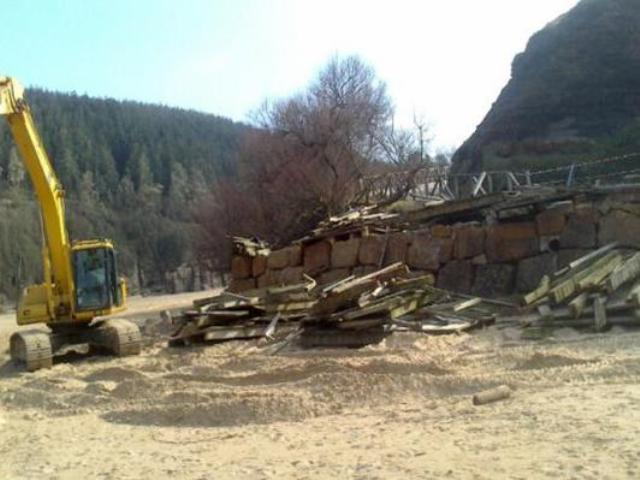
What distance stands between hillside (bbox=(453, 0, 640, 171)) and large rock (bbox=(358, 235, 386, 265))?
828 inches

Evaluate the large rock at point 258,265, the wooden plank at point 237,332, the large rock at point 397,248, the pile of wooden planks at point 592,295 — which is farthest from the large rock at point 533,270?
the large rock at point 258,265

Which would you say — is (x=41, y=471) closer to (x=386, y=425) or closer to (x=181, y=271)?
(x=386, y=425)

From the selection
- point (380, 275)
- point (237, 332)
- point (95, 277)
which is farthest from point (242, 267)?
point (380, 275)

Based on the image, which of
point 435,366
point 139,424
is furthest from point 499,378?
point 139,424

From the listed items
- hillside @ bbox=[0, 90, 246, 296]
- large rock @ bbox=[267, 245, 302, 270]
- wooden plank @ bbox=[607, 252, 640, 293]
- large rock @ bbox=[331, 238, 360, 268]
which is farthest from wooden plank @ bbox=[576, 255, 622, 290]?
hillside @ bbox=[0, 90, 246, 296]

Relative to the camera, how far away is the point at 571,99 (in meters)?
39.8

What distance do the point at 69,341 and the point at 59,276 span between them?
52.2 inches

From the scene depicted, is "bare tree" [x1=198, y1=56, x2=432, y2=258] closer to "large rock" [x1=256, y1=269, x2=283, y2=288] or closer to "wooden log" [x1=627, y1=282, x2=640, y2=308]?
"large rock" [x1=256, y1=269, x2=283, y2=288]

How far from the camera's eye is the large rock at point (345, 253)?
17797 millimetres

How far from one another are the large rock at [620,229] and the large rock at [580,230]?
6.5 inches

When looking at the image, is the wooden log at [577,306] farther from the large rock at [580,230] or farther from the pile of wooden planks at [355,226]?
the pile of wooden planks at [355,226]

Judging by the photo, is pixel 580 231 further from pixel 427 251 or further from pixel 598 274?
pixel 427 251

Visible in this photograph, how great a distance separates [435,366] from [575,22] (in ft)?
130

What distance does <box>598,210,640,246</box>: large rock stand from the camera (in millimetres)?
13633
